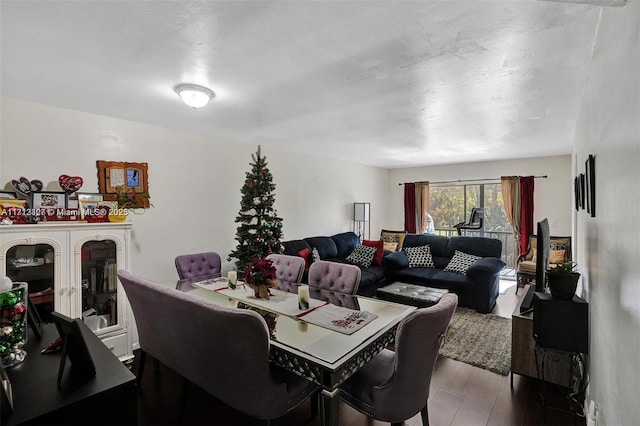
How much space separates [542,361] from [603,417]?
954 mm

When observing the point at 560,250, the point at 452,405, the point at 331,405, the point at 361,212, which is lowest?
the point at 452,405

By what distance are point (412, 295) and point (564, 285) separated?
6.27 ft

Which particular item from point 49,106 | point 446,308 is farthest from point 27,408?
point 49,106

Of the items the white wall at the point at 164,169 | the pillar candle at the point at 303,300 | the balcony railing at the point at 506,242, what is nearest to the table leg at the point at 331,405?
the pillar candle at the point at 303,300

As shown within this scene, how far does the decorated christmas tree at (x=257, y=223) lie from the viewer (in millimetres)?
3816

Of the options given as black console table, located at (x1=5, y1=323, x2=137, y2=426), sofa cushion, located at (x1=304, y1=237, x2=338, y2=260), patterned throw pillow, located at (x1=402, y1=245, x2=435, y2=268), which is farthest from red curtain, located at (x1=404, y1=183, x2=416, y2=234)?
black console table, located at (x1=5, y1=323, x2=137, y2=426)

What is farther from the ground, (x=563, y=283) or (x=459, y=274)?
(x=563, y=283)

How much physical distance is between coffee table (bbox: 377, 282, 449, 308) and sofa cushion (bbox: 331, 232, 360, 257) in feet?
5.30

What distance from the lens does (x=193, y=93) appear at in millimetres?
2303

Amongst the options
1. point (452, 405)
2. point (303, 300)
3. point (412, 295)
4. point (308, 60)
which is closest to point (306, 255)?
point (412, 295)

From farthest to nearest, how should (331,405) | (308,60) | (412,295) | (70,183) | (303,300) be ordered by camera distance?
(412,295) → (70,183) → (303,300) → (308,60) → (331,405)

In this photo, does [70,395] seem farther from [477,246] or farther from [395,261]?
[477,246]

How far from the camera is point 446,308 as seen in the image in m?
1.60

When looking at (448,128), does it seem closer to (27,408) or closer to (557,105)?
(557,105)
